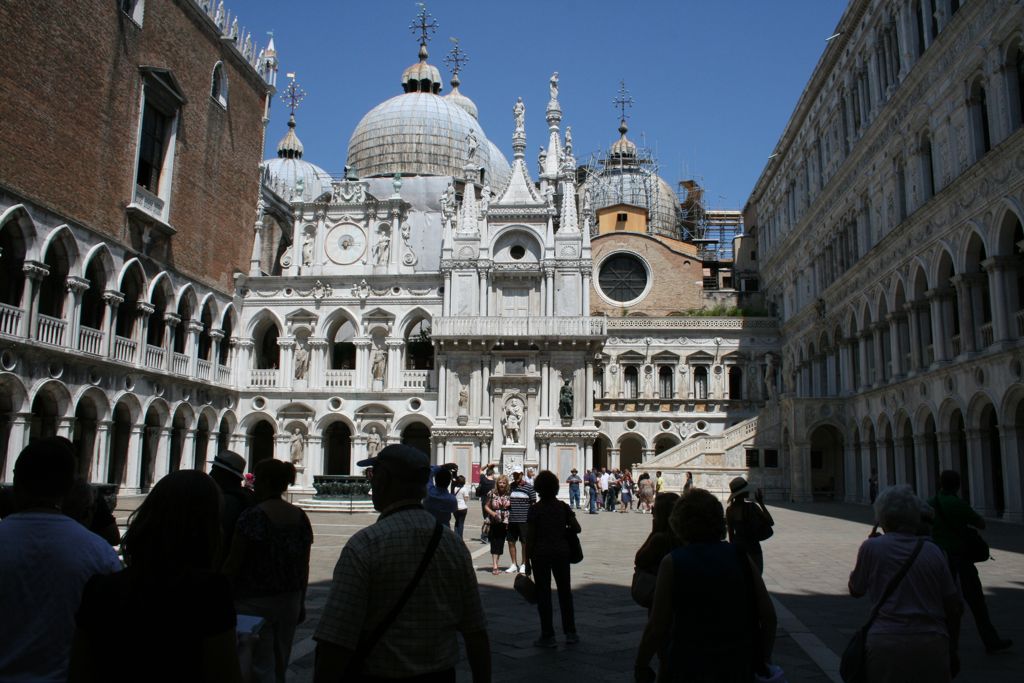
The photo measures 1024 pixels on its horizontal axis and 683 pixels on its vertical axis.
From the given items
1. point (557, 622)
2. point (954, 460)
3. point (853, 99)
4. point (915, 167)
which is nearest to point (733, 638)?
point (557, 622)

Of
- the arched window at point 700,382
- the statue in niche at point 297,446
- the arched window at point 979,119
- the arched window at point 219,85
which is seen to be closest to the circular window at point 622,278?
the arched window at point 700,382

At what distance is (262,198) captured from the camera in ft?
131

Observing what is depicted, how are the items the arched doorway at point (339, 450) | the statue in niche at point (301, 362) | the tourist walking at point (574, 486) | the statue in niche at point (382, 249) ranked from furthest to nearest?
the arched doorway at point (339, 450) < the statue in niche at point (382, 249) < the statue in niche at point (301, 362) < the tourist walking at point (574, 486)

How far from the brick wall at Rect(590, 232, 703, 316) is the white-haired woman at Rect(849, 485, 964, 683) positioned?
42083 millimetres

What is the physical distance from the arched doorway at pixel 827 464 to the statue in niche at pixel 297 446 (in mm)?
21441

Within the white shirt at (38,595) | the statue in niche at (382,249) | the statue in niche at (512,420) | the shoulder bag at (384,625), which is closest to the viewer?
the white shirt at (38,595)

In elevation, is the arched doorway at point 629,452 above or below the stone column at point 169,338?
below

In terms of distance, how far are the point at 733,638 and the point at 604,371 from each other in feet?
130

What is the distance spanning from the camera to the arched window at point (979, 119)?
73.9 ft

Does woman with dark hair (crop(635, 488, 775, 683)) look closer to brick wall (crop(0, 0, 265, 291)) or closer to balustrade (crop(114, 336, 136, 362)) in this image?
→ brick wall (crop(0, 0, 265, 291))

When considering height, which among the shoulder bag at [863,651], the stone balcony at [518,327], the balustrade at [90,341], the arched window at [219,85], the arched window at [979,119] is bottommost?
the shoulder bag at [863,651]

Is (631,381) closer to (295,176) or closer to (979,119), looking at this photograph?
(979,119)

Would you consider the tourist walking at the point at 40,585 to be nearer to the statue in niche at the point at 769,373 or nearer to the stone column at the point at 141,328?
the stone column at the point at 141,328

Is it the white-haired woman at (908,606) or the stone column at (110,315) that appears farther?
the stone column at (110,315)
